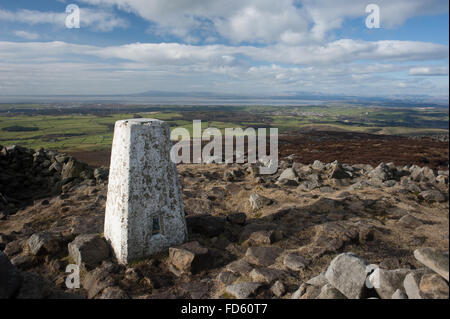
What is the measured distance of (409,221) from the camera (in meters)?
7.79

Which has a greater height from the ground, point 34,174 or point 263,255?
point 34,174

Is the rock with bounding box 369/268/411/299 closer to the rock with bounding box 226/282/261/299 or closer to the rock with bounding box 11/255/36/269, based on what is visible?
the rock with bounding box 226/282/261/299

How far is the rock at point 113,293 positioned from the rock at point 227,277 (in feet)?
6.59

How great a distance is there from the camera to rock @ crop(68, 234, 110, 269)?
6.39m

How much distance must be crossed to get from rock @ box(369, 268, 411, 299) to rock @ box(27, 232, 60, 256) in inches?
307

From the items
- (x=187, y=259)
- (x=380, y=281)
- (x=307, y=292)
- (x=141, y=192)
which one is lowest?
(x=187, y=259)

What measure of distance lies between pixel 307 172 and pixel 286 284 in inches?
402

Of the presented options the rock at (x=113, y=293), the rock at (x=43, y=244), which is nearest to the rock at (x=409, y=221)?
the rock at (x=113, y=293)

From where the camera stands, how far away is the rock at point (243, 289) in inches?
203

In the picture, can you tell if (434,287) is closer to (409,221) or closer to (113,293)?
(409,221)

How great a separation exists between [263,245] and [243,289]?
2.15 meters

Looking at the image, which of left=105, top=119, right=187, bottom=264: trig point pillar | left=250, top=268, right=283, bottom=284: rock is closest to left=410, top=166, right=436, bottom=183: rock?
left=250, top=268, right=283, bottom=284: rock

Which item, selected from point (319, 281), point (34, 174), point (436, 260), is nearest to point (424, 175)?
point (319, 281)
